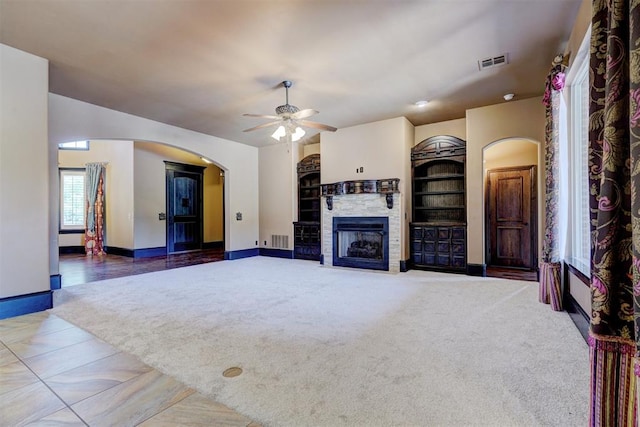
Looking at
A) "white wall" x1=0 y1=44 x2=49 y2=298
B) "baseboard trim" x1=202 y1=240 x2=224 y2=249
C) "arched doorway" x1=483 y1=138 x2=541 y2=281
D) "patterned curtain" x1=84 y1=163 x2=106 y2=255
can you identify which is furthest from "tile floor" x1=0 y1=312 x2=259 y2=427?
"baseboard trim" x1=202 y1=240 x2=224 y2=249

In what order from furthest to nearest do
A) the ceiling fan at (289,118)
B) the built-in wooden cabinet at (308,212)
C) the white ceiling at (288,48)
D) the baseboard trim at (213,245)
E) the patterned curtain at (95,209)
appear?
the baseboard trim at (213,245), the patterned curtain at (95,209), the built-in wooden cabinet at (308,212), the ceiling fan at (289,118), the white ceiling at (288,48)

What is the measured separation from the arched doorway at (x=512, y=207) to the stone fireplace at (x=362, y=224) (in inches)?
77.2

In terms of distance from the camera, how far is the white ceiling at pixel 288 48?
Result: 2.83 m

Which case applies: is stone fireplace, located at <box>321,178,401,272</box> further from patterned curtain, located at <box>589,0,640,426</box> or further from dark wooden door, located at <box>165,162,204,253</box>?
dark wooden door, located at <box>165,162,204,253</box>

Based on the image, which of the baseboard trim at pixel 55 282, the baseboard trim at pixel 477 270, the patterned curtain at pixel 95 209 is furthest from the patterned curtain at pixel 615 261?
the patterned curtain at pixel 95 209

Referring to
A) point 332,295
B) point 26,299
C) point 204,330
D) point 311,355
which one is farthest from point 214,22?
point 26,299

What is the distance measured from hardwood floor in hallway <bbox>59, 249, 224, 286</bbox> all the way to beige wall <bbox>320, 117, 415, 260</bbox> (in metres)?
3.95

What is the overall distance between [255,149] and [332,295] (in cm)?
555

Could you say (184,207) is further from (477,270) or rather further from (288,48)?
(477,270)

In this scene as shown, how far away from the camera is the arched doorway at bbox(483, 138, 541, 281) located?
6027mm

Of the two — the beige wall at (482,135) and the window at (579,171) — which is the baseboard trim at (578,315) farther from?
the beige wall at (482,135)

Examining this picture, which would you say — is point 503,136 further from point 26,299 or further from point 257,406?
point 26,299

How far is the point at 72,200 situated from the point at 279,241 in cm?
669

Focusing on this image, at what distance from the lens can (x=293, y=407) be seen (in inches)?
70.3
